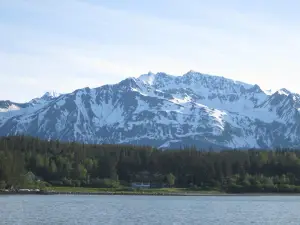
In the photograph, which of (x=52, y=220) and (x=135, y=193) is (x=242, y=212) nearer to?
(x=52, y=220)

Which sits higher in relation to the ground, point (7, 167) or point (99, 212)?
point (7, 167)

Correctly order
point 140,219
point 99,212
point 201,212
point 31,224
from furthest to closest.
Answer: point 201,212 < point 99,212 < point 140,219 < point 31,224

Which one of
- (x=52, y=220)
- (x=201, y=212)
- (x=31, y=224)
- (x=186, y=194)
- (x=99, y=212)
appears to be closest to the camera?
(x=31, y=224)

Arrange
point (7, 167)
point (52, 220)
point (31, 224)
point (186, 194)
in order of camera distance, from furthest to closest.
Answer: point (186, 194)
point (7, 167)
point (52, 220)
point (31, 224)

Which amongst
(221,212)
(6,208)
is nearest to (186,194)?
(221,212)

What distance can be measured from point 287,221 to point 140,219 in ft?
68.6

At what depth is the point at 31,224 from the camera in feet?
268

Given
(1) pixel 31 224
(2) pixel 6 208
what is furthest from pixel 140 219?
(2) pixel 6 208

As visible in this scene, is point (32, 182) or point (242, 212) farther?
point (32, 182)

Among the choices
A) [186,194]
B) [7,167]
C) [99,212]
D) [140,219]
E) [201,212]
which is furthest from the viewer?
[186,194]

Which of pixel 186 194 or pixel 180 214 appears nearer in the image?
pixel 180 214

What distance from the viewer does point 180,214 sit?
108 meters

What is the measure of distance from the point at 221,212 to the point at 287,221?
20435 millimetres

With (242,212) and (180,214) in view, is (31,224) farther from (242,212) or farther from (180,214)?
(242,212)
